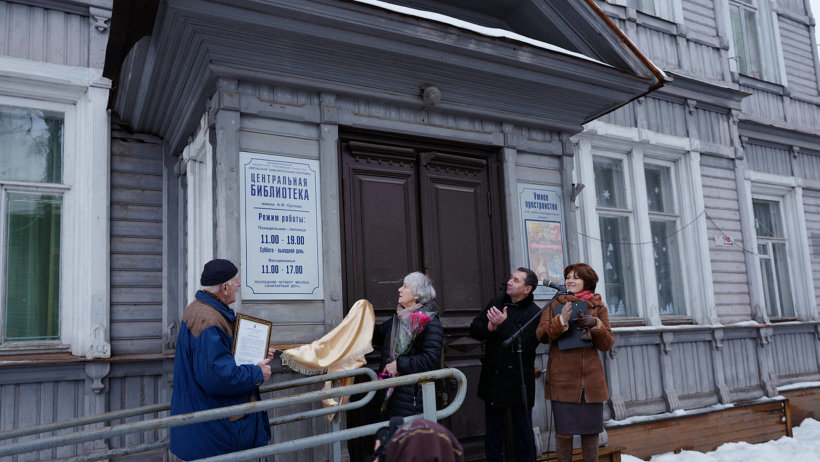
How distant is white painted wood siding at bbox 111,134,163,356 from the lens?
19.9 ft

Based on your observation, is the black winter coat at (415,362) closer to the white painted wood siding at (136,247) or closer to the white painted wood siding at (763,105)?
the white painted wood siding at (136,247)

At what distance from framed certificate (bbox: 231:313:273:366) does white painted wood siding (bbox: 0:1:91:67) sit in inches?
141

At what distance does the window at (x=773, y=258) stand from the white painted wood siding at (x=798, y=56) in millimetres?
2270

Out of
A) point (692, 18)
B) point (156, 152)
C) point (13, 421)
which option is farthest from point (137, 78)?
point (692, 18)

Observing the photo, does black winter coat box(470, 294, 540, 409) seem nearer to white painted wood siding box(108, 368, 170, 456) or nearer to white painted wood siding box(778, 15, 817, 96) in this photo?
white painted wood siding box(108, 368, 170, 456)

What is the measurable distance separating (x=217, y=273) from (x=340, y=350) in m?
1.32

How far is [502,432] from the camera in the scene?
5027 millimetres

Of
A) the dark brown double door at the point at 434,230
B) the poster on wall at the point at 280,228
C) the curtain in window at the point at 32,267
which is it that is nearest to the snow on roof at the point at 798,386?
the dark brown double door at the point at 434,230

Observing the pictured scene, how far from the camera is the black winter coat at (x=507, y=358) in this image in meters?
4.91

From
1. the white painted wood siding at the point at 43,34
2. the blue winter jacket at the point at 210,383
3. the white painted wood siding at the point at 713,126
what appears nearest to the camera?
the blue winter jacket at the point at 210,383

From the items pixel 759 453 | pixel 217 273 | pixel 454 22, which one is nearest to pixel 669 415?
pixel 759 453

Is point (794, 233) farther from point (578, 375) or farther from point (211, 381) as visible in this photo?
point (211, 381)

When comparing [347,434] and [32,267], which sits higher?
[32,267]

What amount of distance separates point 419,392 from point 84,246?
335 cm
